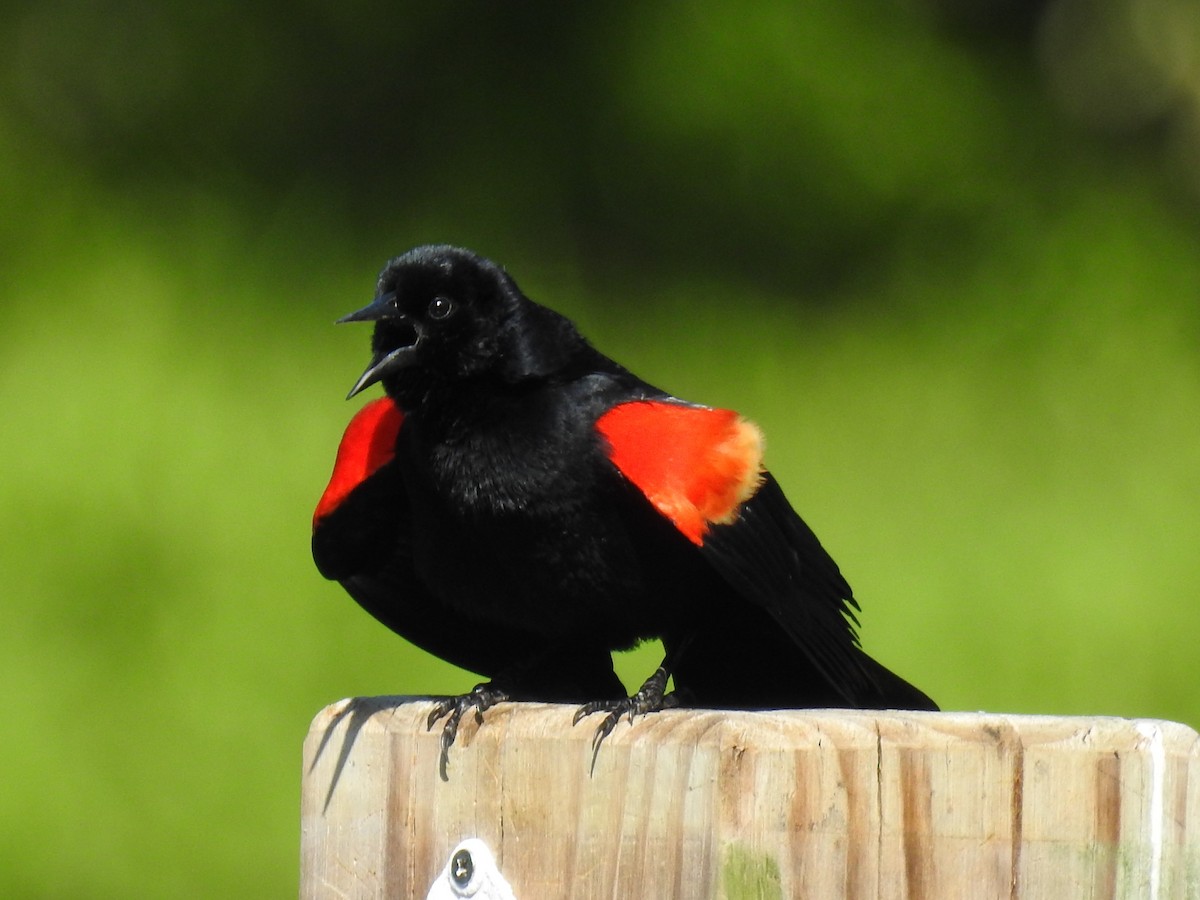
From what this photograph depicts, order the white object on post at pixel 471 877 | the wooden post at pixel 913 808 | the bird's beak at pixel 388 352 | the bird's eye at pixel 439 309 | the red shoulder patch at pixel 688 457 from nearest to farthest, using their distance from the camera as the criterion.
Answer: the wooden post at pixel 913 808 < the white object on post at pixel 471 877 < the red shoulder patch at pixel 688 457 < the bird's beak at pixel 388 352 < the bird's eye at pixel 439 309

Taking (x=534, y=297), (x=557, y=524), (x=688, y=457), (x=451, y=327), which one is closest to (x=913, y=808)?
(x=688, y=457)

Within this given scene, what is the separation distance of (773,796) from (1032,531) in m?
2.30

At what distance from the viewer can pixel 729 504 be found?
2.17m

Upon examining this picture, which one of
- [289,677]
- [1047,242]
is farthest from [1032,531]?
[289,677]

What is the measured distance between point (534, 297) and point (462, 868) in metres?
2.35

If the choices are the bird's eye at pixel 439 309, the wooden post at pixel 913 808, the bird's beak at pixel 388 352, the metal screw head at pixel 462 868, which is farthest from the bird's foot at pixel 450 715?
the bird's eye at pixel 439 309

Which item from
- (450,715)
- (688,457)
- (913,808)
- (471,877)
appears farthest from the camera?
(688,457)

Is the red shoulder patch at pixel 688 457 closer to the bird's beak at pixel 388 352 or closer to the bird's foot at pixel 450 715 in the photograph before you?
the bird's beak at pixel 388 352

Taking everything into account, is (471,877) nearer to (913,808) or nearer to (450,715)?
(450,715)

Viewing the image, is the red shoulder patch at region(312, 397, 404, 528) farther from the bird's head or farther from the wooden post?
the wooden post

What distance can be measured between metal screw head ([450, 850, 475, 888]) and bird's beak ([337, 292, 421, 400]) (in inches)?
35.8

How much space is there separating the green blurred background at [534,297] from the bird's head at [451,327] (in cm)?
100

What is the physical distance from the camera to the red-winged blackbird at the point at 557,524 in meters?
2.18

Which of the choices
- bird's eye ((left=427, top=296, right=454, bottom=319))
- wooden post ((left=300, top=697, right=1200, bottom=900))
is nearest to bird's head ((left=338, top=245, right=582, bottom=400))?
bird's eye ((left=427, top=296, right=454, bottom=319))
